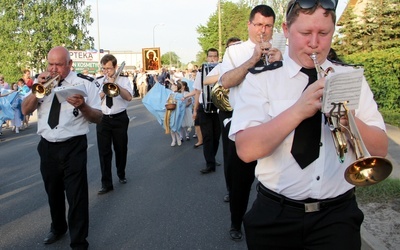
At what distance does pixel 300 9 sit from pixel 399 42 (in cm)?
1884

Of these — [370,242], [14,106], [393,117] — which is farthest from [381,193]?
[14,106]

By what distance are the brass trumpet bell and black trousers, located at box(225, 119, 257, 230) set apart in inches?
82.3

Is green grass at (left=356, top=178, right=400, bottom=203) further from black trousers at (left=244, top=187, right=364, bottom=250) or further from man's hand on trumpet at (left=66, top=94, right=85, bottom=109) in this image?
man's hand on trumpet at (left=66, top=94, right=85, bottom=109)

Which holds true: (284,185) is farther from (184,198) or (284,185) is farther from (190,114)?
(190,114)

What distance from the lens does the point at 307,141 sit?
187 cm

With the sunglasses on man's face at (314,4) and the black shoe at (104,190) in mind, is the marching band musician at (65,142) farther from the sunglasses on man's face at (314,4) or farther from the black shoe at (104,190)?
the sunglasses on man's face at (314,4)

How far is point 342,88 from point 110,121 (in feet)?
16.6

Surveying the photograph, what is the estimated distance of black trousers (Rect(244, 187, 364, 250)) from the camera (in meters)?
Result: 1.92

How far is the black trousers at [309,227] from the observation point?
1923 millimetres

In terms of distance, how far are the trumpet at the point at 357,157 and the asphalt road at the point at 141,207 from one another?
2478mm

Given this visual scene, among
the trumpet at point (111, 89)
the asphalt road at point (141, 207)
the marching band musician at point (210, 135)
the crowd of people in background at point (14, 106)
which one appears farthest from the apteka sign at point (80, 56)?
the trumpet at point (111, 89)

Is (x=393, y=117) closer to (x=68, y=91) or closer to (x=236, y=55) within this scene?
(x=236, y=55)

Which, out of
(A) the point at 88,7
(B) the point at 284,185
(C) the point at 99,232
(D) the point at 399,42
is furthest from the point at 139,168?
(A) the point at 88,7

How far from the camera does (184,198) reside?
222 inches
